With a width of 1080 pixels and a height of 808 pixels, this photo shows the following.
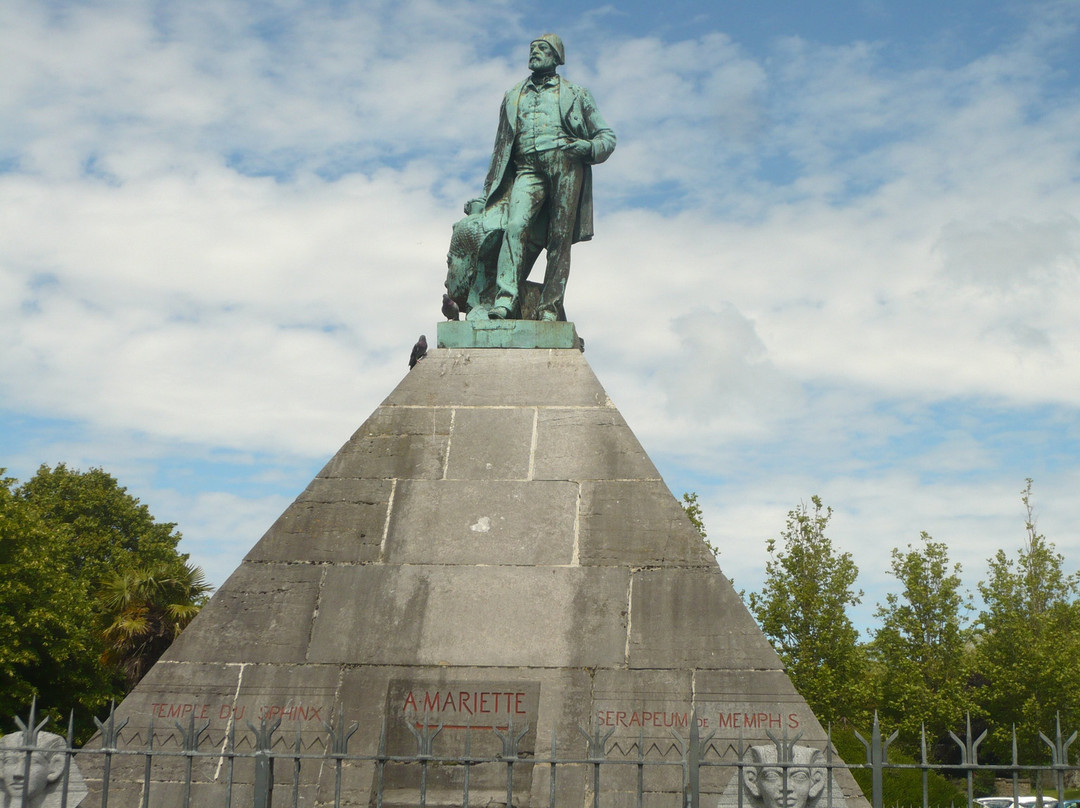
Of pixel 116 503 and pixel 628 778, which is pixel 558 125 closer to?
pixel 628 778

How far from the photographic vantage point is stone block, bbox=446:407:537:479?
962 centimetres

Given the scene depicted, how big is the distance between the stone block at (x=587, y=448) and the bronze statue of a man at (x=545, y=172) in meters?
1.69

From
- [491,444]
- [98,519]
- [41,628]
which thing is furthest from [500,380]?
[98,519]

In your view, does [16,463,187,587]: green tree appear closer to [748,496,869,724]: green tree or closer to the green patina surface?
[748,496,869,724]: green tree

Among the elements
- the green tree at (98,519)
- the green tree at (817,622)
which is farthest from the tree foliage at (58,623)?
the green tree at (817,622)

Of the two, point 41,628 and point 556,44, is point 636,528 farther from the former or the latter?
point 41,628

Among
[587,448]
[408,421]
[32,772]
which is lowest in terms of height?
[32,772]

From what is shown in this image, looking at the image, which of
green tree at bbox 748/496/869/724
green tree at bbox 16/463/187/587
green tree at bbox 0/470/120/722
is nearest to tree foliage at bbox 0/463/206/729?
green tree at bbox 0/470/120/722

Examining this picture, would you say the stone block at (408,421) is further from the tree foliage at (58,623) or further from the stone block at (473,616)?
the tree foliage at (58,623)

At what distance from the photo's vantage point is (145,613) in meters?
23.8

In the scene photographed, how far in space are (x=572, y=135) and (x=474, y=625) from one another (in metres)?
5.33


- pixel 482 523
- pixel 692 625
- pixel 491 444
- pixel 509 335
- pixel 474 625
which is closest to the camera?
pixel 692 625

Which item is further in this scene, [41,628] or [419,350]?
[41,628]

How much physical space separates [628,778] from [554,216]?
227 inches
